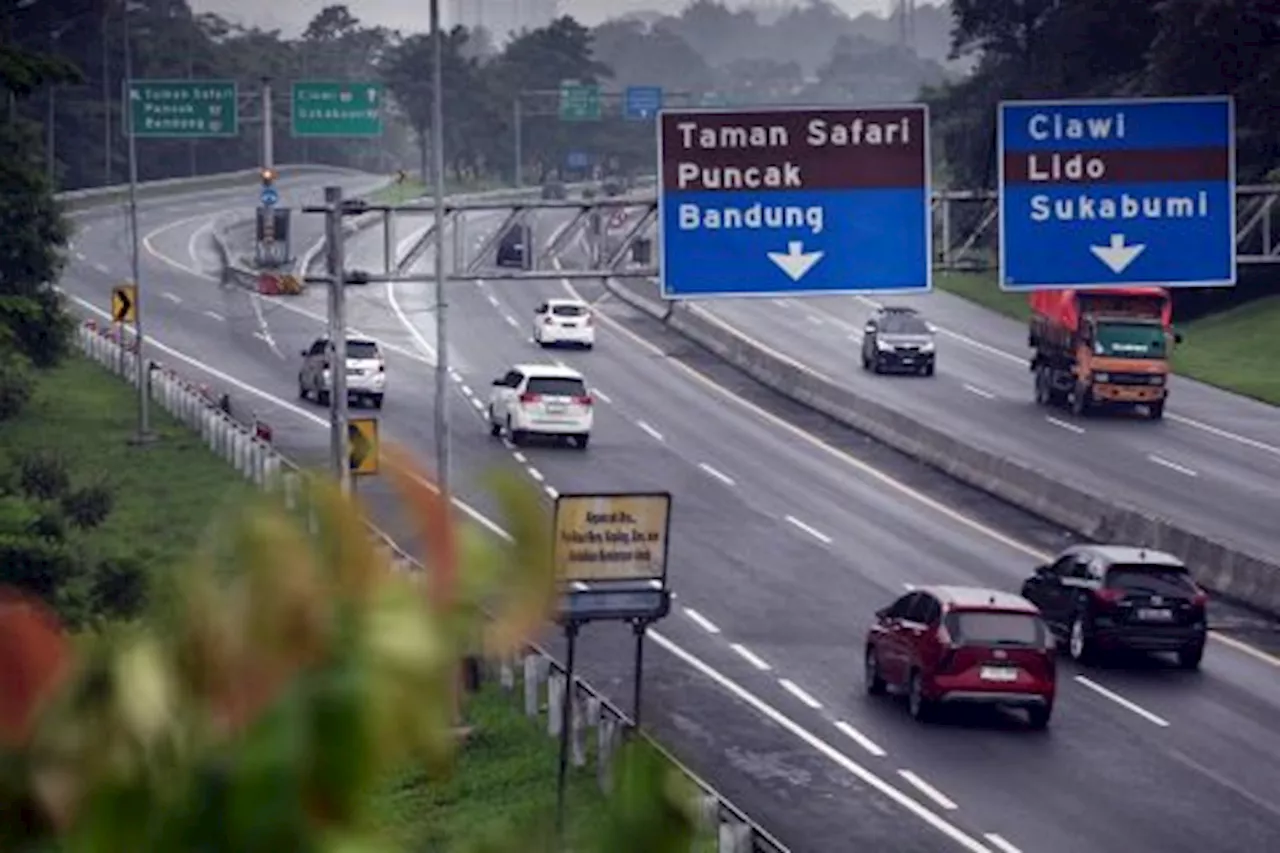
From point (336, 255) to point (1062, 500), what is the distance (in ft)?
61.1

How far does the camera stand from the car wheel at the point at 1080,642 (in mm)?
33625

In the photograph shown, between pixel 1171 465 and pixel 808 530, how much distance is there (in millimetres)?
9134

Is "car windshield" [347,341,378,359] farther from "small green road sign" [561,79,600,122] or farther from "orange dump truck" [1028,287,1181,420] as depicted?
"small green road sign" [561,79,600,122]

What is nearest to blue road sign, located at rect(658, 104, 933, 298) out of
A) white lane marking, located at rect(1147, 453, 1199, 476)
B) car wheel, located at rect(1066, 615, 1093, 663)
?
car wheel, located at rect(1066, 615, 1093, 663)

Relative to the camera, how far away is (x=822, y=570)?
40.5m

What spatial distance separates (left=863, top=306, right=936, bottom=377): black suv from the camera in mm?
63938

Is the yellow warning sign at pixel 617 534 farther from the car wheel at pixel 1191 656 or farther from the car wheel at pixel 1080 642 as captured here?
the car wheel at pixel 1191 656

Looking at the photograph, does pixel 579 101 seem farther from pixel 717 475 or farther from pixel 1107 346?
pixel 717 475

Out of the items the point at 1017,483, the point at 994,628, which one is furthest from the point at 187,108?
the point at 994,628

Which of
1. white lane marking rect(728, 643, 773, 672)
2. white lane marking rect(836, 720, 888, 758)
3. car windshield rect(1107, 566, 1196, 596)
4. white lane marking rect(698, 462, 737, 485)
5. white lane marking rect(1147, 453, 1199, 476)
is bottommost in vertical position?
white lane marking rect(836, 720, 888, 758)

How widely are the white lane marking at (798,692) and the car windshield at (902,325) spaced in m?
33.3

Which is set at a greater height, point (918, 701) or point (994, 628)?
point (994, 628)

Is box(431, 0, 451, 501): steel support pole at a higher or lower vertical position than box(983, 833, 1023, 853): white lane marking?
higher

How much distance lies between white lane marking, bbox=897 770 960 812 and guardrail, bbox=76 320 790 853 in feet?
6.93
